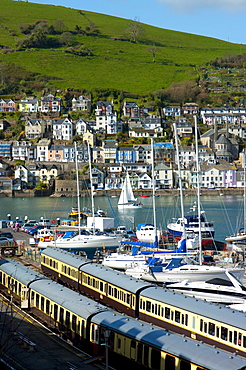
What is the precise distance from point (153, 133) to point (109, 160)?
13.2m

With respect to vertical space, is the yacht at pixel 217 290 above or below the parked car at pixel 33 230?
above

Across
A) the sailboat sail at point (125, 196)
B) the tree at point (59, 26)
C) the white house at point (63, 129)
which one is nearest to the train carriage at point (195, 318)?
the sailboat sail at point (125, 196)

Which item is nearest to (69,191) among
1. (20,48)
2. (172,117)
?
(172,117)

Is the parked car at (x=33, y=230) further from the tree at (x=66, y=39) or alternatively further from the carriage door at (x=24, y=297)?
the tree at (x=66, y=39)

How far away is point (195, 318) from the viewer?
618 inches

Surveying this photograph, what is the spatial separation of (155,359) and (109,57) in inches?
6275

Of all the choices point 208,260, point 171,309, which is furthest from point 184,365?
point 208,260

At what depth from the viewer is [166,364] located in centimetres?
1293

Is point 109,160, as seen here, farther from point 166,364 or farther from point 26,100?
point 166,364

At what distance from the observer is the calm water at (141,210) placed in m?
53.5

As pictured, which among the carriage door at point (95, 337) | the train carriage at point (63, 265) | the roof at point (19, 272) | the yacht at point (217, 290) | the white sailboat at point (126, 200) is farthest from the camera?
the white sailboat at point (126, 200)

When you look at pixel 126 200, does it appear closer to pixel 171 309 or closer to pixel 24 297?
pixel 24 297

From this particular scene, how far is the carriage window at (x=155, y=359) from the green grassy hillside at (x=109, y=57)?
419 feet

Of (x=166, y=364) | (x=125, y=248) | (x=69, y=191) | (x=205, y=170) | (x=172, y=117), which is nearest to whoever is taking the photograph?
(x=166, y=364)
